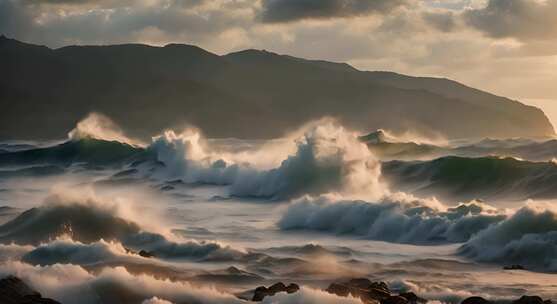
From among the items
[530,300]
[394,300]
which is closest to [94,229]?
[394,300]

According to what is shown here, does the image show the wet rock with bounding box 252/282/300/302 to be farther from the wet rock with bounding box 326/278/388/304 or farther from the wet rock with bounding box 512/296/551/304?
the wet rock with bounding box 512/296/551/304

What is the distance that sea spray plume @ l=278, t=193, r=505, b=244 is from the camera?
2353 centimetres

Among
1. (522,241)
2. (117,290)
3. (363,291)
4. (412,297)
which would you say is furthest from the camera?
(522,241)

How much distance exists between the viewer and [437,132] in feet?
586

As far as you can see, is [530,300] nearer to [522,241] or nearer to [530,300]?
[530,300]

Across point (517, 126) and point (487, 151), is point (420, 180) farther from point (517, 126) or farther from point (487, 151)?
point (517, 126)

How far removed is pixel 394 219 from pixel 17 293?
13.0 meters

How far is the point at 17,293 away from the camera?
46.0 feet

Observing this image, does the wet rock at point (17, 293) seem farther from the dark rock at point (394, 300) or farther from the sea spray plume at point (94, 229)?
the sea spray plume at point (94, 229)

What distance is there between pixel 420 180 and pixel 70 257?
956 inches

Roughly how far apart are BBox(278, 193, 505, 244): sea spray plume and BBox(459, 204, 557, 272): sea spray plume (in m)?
Answer: 1.30

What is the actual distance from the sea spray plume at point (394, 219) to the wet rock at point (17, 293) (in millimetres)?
11284

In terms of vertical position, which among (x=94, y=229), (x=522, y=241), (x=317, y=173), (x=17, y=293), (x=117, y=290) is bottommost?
(x=17, y=293)

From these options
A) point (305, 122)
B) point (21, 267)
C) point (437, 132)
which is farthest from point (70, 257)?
point (305, 122)
